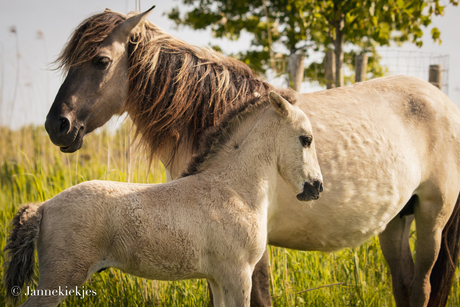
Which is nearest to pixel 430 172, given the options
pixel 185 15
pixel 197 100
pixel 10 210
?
pixel 197 100

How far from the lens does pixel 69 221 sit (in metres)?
1.61

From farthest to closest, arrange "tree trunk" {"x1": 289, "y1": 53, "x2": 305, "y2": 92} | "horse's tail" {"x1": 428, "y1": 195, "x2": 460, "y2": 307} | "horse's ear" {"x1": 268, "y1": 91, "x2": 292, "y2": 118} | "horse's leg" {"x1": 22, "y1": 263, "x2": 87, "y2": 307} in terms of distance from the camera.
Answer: "tree trunk" {"x1": 289, "y1": 53, "x2": 305, "y2": 92} < "horse's tail" {"x1": 428, "y1": 195, "x2": 460, "y2": 307} < "horse's ear" {"x1": 268, "y1": 91, "x2": 292, "y2": 118} < "horse's leg" {"x1": 22, "y1": 263, "x2": 87, "y2": 307}

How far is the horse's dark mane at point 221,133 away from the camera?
2119 mm

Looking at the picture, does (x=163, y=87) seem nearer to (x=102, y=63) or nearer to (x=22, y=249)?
(x=102, y=63)

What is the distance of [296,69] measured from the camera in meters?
5.09

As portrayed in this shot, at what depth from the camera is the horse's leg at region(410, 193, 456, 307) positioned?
3197 mm

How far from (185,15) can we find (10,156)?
9.99 m

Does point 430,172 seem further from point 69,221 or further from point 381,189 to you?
point 69,221

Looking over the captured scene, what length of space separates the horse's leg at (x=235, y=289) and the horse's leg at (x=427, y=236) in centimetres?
214

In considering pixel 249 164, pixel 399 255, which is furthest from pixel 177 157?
pixel 399 255

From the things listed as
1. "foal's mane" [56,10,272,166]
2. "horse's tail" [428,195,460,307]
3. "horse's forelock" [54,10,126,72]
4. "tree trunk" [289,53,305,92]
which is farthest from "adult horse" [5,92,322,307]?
"tree trunk" [289,53,305,92]

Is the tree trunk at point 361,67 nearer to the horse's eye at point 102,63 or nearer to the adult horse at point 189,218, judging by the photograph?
the adult horse at point 189,218

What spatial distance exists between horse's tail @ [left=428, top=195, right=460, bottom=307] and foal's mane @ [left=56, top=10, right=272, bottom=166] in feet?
8.21

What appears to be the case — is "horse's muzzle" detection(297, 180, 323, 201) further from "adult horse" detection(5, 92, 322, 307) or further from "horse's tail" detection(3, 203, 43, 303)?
"horse's tail" detection(3, 203, 43, 303)
